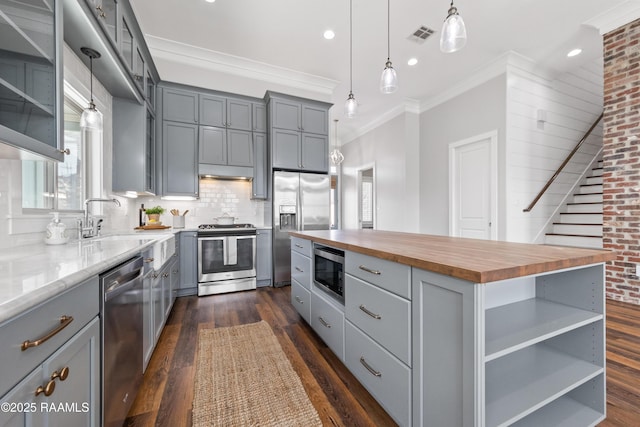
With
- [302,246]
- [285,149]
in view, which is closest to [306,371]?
[302,246]

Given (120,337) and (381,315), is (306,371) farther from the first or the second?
(120,337)

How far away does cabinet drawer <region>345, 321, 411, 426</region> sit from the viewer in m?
1.19

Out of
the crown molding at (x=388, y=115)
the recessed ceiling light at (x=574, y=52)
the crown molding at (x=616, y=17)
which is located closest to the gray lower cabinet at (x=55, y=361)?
the crown molding at (x=616, y=17)

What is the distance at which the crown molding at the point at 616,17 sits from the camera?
2881mm

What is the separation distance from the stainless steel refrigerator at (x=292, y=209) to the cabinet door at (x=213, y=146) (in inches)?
33.1

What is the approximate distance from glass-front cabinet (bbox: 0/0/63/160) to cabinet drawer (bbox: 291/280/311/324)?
6.33 ft

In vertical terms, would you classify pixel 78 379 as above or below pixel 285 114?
below

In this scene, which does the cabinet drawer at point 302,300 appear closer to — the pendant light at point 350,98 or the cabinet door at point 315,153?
the pendant light at point 350,98

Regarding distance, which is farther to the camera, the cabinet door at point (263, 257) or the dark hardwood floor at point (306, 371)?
the cabinet door at point (263, 257)

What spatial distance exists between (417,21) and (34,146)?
374cm

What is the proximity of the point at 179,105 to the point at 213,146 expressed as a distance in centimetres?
69

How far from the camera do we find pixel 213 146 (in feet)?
12.4

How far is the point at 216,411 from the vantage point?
1.42 meters

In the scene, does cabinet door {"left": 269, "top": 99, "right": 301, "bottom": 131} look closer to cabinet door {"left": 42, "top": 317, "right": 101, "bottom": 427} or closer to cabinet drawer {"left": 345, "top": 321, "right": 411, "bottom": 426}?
cabinet drawer {"left": 345, "top": 321, "right": 411, "bottom": 426}
